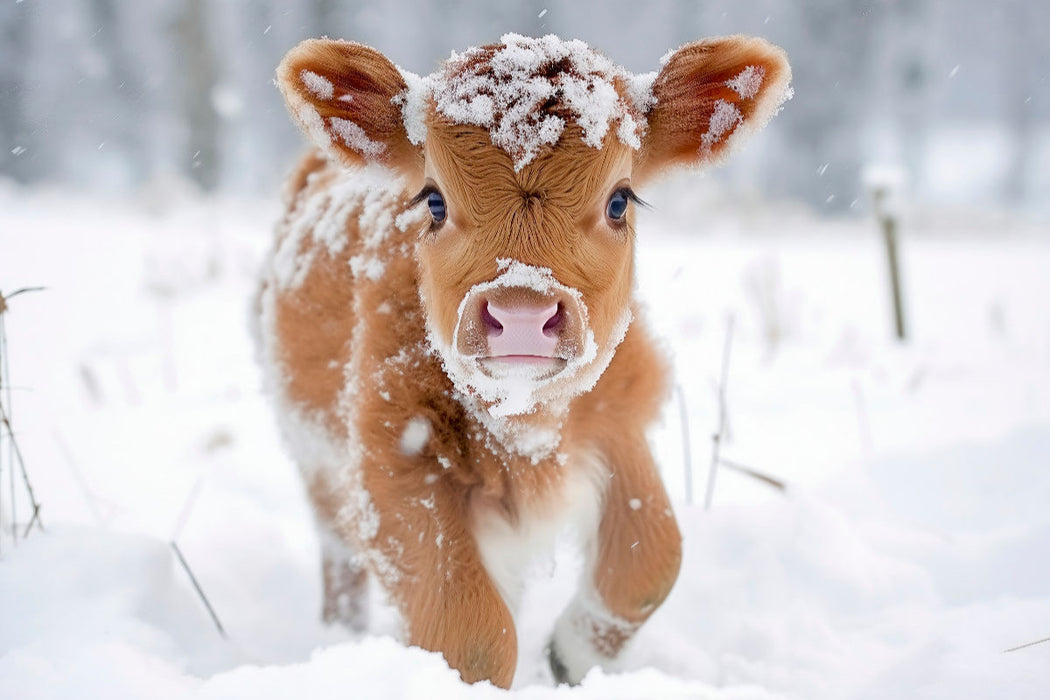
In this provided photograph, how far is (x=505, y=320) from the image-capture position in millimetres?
1601

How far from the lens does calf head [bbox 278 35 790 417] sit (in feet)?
5.50

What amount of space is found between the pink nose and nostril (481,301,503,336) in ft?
0.06

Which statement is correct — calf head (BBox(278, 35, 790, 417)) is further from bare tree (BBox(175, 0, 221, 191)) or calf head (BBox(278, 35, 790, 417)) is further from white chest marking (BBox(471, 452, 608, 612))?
bare tree (BBox(175, 0, 221, 191))

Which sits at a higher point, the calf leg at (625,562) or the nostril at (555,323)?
the nostril at (555,323)

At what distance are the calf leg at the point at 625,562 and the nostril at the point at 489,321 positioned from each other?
2.41 ft

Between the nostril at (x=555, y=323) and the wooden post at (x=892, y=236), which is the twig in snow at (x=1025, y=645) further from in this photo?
the wooden post at (x=892, y=236)

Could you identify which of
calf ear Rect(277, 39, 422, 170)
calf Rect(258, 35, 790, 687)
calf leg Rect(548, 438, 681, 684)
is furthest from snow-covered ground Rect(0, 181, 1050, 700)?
calf ear Rect(277, 39, 422, 170)

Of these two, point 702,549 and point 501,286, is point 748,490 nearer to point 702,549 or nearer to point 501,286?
point 702,549

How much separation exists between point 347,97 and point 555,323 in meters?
0.93

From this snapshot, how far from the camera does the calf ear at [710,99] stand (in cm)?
204

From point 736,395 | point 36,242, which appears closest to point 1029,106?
point 736,395

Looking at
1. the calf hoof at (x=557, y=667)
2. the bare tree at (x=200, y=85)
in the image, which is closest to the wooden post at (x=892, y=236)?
the calf hoof at (x=557, y=667)

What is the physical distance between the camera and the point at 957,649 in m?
1.79

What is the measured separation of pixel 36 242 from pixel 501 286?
27.3 feet
